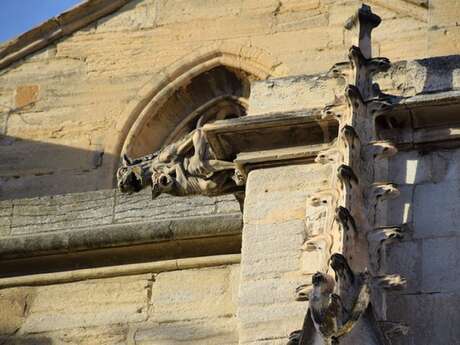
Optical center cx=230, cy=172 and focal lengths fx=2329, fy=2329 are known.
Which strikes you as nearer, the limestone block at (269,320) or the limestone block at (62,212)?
the limestone block at (269,320)

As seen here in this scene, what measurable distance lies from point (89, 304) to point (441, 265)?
6.98ft

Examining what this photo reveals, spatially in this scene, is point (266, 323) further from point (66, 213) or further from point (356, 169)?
point (66, 213)

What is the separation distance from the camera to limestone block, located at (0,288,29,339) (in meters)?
9.42

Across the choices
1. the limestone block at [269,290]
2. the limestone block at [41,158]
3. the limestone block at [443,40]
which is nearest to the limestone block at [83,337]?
the limestone block at [269,290]

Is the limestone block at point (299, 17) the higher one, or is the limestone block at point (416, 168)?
the limestone block at point (299, 17)

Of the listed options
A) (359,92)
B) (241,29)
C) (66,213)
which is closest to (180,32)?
(241,29)

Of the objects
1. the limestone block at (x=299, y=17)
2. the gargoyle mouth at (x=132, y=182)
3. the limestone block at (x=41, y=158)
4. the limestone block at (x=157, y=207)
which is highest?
the limestone block at (x=299, y=17)

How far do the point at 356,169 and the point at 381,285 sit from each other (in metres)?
0.54

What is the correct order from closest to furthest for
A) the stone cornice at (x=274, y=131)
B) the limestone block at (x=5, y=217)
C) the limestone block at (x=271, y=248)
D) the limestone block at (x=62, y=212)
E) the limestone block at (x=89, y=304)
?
the limestone block at (x=271, y=248) < the stone cornice at (x=274, y=131) < the limestone block at (x=89, y=304) < the limestone block at (x=62, y=212) < the limestone block at (x=5, y=217)

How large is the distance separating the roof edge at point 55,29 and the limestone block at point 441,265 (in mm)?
7680

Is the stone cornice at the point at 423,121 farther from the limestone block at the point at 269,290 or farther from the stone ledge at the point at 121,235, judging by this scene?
the stone ledge at the point at 121,235

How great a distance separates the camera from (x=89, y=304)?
368 inches

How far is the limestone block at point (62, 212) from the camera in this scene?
32.0 ft

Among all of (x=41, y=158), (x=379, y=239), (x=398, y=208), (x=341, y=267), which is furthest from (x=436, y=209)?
(x=41, y=158)
